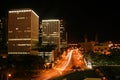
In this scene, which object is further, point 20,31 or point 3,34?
point 3,34

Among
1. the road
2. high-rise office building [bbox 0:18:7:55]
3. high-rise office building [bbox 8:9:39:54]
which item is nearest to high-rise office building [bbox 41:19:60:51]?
high-rise office building [bbox 0:18:7:55]

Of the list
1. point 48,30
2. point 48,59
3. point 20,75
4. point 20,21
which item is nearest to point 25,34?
point 20,21

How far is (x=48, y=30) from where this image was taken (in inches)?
2908

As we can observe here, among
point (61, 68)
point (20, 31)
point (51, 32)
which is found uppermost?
point (51, 32)

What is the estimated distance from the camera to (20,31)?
54.6 metres

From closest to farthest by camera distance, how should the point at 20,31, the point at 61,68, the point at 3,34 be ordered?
the point at 61,68, the point at 20,31, the point at 3,34

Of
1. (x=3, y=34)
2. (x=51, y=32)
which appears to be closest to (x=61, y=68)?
(x=3, y=34)

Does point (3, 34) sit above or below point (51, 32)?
below

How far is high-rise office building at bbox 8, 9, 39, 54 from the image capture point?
174 ft

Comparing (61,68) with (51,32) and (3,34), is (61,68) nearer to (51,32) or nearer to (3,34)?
(3,34)

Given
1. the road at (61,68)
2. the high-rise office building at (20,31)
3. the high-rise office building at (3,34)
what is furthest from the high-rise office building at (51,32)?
the road at (61,68)

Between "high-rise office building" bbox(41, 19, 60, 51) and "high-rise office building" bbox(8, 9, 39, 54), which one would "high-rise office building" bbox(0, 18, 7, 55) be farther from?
"high-rise office building" bbox(41, 19, 60, 51)

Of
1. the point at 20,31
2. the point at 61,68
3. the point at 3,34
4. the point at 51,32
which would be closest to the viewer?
the point at 61,68

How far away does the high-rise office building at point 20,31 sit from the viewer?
5319 cm
